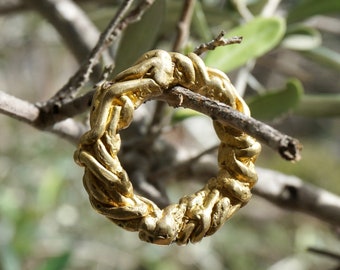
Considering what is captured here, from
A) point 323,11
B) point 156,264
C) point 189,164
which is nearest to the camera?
point 189,164

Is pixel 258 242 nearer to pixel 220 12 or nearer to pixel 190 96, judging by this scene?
pixel 220 12

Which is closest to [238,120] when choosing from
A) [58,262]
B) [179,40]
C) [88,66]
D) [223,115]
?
[223,115]

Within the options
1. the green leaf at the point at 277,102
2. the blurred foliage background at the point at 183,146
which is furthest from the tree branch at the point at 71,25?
the green leaf at the point at 277,102

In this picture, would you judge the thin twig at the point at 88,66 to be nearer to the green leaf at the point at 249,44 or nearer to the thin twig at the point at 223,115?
the thin twig at the point at 223,115

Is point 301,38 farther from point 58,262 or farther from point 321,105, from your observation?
point 58,262

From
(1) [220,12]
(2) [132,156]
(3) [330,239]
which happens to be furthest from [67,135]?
(3) [330,239]

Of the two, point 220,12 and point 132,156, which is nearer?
point 132,156
